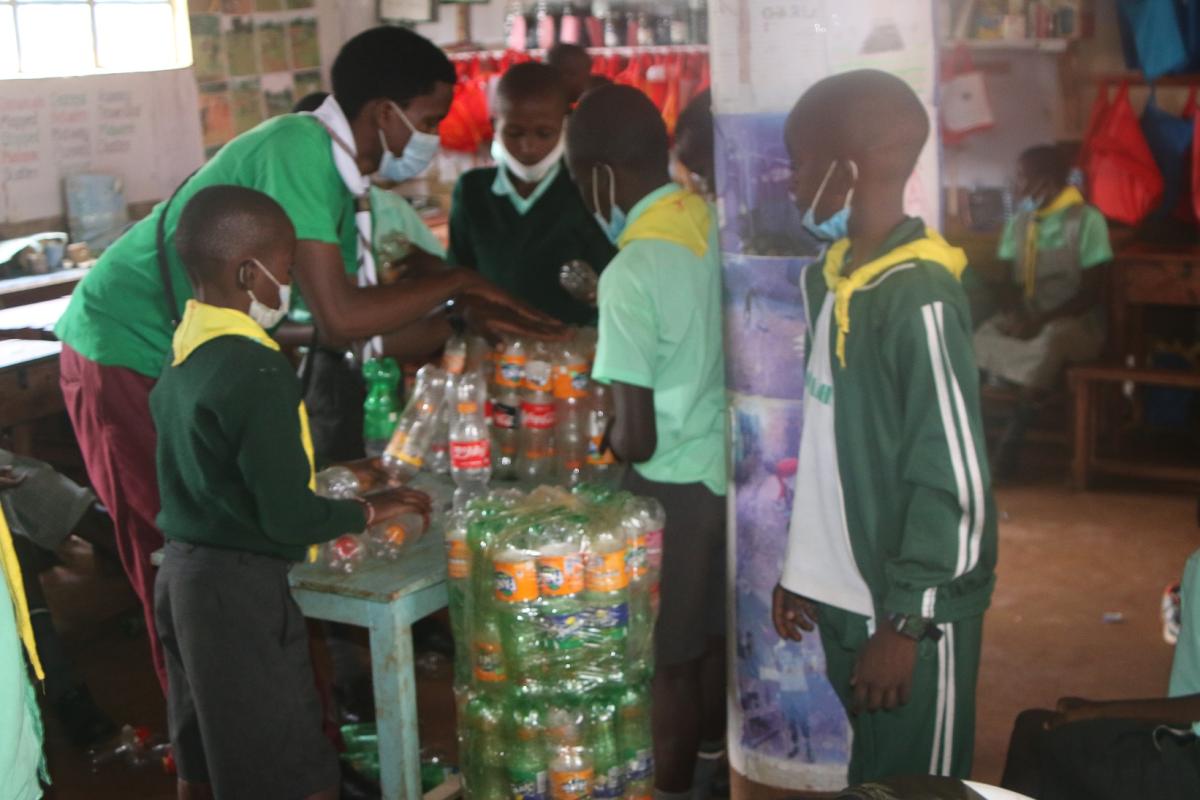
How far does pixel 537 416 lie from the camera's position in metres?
3.52

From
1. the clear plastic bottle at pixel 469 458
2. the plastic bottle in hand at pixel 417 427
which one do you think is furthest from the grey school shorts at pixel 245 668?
the plastic bottle in hand at pixel 417 427

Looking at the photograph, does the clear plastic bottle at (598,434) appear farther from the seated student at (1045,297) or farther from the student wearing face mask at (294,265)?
the seated student at (1045,297)

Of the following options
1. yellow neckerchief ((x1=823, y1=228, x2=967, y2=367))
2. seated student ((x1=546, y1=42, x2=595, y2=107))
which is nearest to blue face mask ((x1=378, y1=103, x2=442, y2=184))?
yellow neckerchief ((x1=823, y1=228, x2=967, y2=367))

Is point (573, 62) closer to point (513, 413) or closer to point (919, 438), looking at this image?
point (513, 413)

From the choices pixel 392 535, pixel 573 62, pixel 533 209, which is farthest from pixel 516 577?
pixel 573 62

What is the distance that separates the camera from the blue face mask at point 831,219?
8.18 feet

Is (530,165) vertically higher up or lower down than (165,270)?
higher up

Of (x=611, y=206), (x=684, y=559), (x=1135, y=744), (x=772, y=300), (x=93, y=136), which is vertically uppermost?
(x=93, y=136)

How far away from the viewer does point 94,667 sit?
4898mm

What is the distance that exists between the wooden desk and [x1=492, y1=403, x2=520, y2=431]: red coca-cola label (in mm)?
4042

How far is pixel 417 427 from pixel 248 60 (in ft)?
14.0

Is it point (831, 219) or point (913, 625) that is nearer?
point (913, 625)

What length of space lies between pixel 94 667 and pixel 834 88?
3571mm

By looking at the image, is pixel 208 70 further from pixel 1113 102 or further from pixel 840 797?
pixel 840 797
